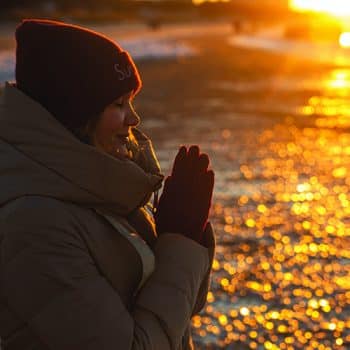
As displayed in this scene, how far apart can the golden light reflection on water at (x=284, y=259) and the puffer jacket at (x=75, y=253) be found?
2.94 meters

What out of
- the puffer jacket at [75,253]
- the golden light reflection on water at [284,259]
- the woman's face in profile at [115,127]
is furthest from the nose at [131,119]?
the golden light reflection on water at [284,259]

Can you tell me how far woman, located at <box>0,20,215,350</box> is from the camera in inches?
67.5

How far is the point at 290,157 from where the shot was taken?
10633 millimetres

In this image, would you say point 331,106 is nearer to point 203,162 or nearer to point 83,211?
point 203,162

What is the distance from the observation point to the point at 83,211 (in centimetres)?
182

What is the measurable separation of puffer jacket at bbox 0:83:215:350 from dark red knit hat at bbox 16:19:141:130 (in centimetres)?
4

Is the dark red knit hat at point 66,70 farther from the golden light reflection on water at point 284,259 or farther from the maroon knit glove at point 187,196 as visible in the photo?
the golden light reflection on water at point 284,259

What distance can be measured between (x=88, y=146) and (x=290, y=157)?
8.97m

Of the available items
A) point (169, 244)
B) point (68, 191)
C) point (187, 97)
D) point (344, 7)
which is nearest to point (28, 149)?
point (68, 191)

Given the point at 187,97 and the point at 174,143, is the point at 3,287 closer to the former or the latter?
the point at 174,143

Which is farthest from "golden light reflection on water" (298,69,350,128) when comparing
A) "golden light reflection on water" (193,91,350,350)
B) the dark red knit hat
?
the dark red knit hat

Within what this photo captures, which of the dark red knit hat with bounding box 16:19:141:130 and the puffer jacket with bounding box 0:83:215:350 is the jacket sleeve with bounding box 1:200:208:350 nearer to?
the puffer jacket with bounding box 0:83:215:350

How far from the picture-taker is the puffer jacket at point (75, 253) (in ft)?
5.60

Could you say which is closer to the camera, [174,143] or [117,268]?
[117,268]
